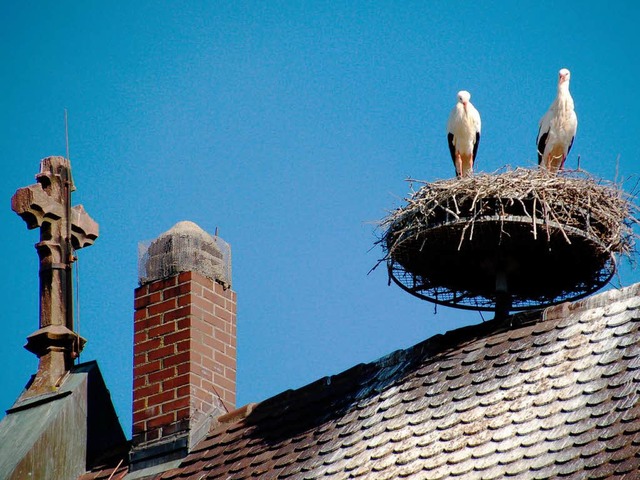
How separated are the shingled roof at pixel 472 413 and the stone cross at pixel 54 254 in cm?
139

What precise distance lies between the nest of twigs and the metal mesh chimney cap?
56.7 inches

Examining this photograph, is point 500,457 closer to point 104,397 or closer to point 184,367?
point 184,367

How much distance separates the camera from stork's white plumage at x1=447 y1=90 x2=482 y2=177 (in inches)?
618

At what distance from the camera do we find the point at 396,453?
9.73m

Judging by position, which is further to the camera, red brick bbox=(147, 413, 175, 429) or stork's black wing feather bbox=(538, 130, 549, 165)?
stork's black wing feather bbox=(538, 130, 549, 165)

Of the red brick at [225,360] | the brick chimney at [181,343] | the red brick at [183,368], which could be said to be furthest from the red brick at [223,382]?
the red brick at [183,368]

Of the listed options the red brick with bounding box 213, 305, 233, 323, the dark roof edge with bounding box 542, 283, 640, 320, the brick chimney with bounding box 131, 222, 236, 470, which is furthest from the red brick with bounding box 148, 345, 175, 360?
the dark roof edge with bounding box 542, 283, 640, 320

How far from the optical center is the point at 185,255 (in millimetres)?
12305

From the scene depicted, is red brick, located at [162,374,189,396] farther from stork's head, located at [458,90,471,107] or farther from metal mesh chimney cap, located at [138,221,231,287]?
stork's head, located at [458,90,471,107]

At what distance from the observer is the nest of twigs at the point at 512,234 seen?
37.0 feet

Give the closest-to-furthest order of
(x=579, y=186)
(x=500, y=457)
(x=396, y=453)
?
(x=500, y=457) < (x=396, y=453) < (x=579, y=186)

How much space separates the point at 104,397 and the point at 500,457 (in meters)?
4.53

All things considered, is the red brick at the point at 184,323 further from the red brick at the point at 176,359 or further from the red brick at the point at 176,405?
the red brick at the point at 176,405

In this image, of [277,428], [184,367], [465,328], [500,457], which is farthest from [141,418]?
[500,457]
